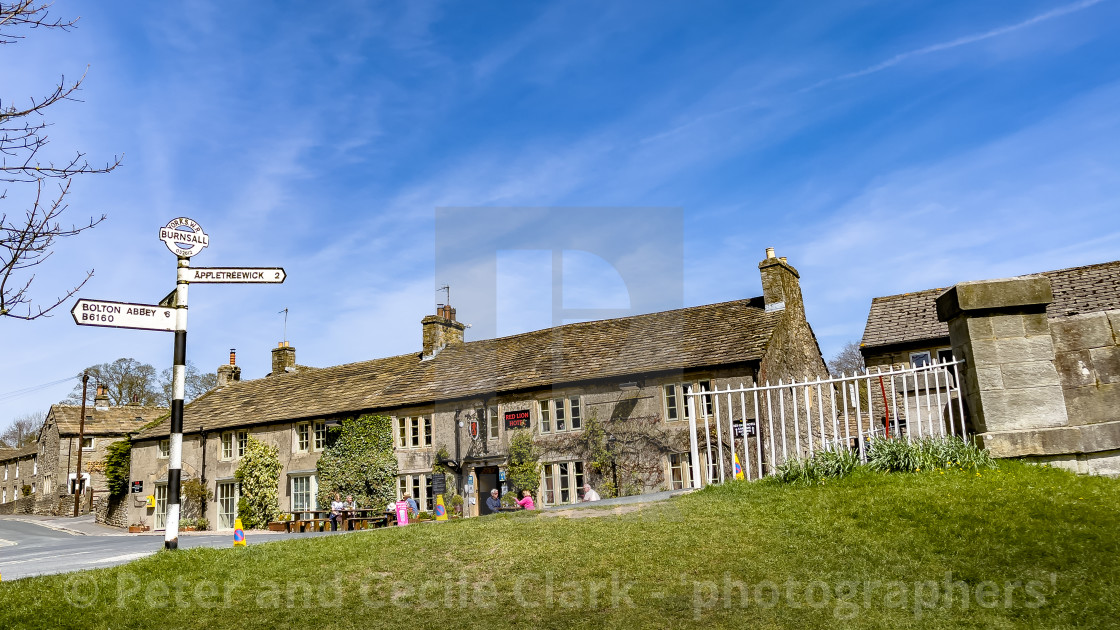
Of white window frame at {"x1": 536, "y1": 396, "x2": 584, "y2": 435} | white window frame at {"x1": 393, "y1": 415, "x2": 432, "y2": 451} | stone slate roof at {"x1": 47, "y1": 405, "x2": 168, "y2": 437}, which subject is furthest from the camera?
stone slate roof at {"x1": 47, "y1": 405, "x2": 168, "y2": 437}

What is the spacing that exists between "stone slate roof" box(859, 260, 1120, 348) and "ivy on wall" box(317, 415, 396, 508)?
19.6m

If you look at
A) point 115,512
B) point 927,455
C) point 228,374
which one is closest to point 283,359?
point 228,374

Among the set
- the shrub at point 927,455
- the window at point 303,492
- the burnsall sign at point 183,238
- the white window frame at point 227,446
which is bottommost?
the window at point 303,492

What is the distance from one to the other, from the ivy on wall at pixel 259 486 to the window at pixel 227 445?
184 centimetres

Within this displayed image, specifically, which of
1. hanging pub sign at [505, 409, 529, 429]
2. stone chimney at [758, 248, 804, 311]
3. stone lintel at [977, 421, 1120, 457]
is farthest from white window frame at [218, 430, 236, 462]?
stone lintel at [977, 421, 1120, 457]

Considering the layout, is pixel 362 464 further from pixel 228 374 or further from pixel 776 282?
pixel 776 282

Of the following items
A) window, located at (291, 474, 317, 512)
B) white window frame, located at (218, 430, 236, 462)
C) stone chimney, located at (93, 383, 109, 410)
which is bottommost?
window, located at (291, 474, 317, 512)

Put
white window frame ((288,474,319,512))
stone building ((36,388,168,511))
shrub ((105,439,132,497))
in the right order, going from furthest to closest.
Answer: stone building ((36,388,168,511))
shrub ((105,439,132,497))
white window frame ((288,474,319,512))

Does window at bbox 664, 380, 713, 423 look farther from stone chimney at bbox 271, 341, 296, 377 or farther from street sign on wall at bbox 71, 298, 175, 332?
stone chimney at bbox 271, 341, 296, 377

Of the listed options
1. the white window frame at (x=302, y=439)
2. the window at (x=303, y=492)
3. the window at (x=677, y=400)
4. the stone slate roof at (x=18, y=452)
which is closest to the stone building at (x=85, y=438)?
the stone slate roof at (x=18, y=452)

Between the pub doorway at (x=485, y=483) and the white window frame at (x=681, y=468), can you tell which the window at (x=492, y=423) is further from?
the white window frame at (x=681, y=468)

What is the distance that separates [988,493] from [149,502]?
131 feet

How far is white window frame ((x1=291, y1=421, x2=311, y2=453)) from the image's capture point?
3491 cm

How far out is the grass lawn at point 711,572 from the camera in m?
6.27
